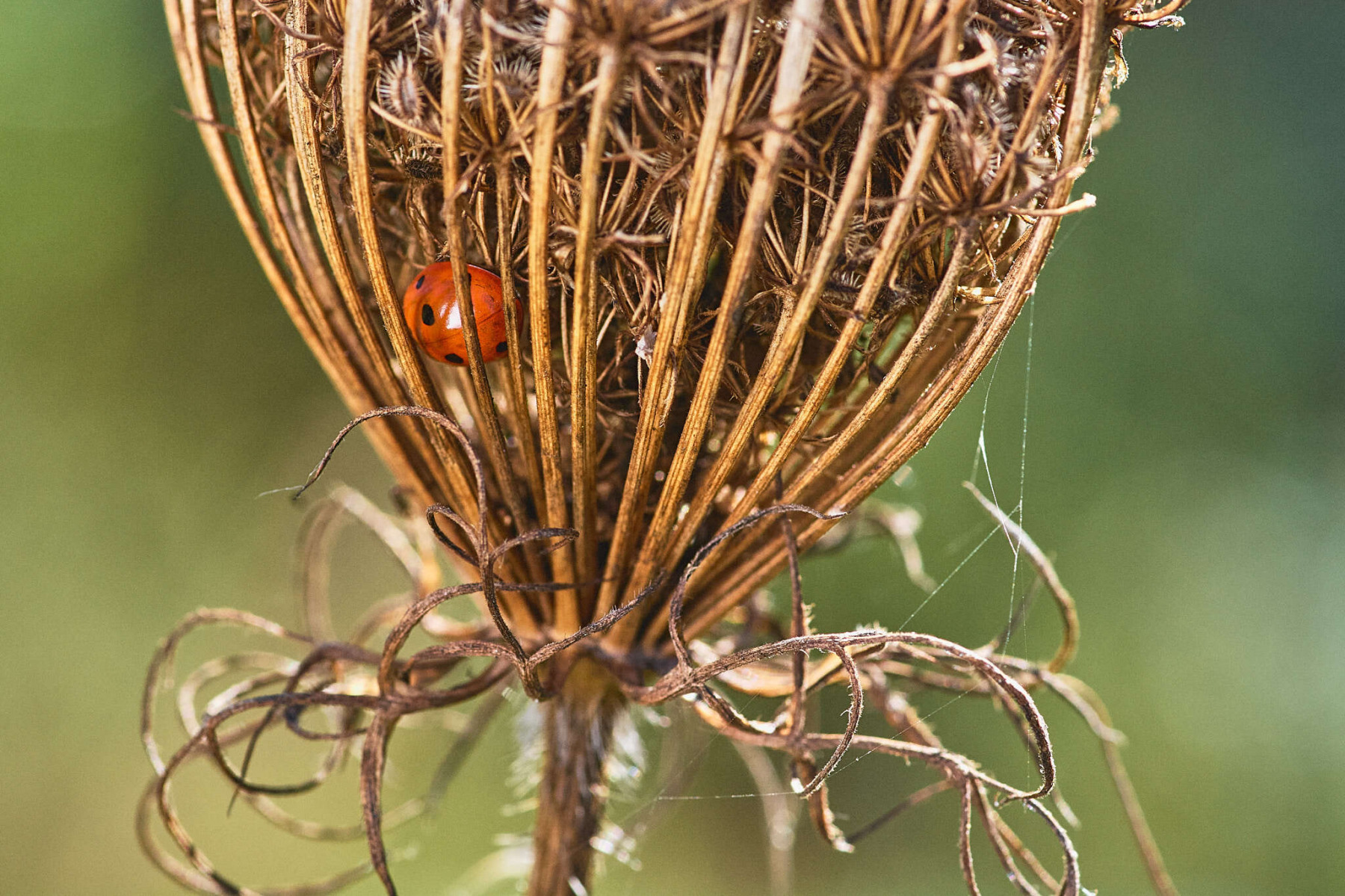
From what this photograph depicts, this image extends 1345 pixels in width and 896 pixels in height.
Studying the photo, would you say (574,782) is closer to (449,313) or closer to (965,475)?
(449,313)

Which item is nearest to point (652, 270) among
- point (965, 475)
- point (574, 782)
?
point (574, 782)

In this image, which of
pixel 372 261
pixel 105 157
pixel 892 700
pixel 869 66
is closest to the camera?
pixel 869 66

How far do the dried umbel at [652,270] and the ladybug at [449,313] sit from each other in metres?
0.02

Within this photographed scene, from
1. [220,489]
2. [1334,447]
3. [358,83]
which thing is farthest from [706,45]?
[1334,447]

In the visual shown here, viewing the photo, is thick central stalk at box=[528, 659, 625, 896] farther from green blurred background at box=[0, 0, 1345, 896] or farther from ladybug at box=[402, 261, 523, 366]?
green blurred background at box=[0, 0, 1345, 896]

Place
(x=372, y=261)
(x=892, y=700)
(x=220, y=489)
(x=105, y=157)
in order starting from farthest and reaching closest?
(x=220, y=489) → (x=105, y=157) → (x=892, y=700) → (x=372, y=261)

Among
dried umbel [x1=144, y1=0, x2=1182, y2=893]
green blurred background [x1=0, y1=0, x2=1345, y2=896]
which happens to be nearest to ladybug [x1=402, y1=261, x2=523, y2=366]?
dried umbel [x1=144, y1=0, x2=1182, y2=893]

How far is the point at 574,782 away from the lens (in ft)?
2.42

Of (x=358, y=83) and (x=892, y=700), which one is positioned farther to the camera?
(x=892, y=700)

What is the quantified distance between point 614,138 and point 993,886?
2.39 meters

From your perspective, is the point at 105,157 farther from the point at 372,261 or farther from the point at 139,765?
the point at 372,261

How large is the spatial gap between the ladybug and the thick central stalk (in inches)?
10.8

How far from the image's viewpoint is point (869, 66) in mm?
448

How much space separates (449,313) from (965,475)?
196 cm
